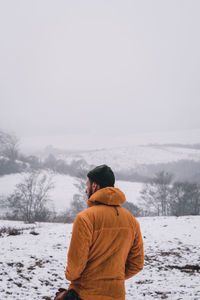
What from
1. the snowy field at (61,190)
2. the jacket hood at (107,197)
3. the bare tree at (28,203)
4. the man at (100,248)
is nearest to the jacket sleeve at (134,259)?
the man at (100,248)

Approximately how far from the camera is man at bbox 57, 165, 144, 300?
2.09 m

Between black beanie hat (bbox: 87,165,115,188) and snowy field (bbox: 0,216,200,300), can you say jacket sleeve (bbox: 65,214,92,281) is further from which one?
snowy field (bbox: 0,216,200,300)

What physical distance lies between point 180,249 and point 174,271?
3218mm

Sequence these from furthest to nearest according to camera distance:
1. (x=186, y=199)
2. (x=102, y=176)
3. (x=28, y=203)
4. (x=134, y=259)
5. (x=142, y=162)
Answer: (x=142, y=162) → (x=186, y=199) → (x=28, y=203) → (x=134, y=259) → (x=102, y=176)

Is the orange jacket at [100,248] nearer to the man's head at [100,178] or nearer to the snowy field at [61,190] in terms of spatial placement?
the man's head at [100,178]

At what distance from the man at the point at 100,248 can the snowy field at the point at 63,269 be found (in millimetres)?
4217

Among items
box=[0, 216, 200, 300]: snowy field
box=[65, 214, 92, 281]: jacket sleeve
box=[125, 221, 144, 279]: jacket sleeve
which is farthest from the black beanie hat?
box=[0, 216, 200, 300]: snowy field

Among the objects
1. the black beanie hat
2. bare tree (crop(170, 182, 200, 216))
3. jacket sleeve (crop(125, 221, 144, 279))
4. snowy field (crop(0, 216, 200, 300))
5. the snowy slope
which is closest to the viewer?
the black beanie hat

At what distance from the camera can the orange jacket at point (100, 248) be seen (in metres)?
2.09

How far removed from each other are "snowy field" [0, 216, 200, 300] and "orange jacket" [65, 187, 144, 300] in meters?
4.22

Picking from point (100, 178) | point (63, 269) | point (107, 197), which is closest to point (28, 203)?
point (63, 269)

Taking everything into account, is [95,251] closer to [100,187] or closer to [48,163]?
[100,187]

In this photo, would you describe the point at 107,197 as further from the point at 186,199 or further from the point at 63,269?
the point at 186,199

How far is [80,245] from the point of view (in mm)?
2080
